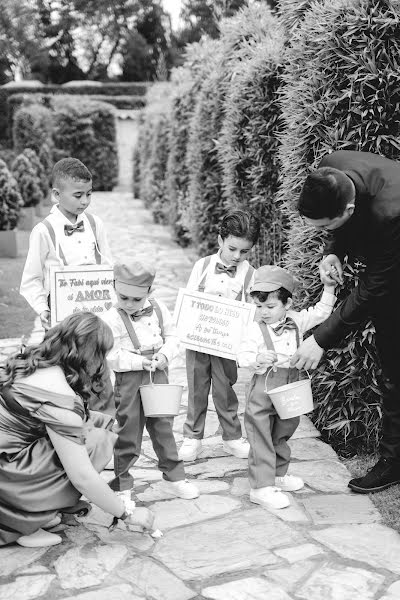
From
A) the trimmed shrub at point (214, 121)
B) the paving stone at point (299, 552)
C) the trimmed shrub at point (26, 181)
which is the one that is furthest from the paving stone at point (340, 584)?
the trimmed shrub at point (26, 181)

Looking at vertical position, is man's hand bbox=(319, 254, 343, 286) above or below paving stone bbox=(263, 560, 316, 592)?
above

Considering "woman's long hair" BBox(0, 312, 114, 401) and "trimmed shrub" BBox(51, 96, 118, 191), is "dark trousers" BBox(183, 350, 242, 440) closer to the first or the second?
"woman's long hair" BBox(0, 312, 114, 401)

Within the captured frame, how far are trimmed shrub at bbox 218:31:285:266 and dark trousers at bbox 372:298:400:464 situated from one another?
8.05 ft

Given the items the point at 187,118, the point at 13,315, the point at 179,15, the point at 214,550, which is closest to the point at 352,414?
the point at 214,550

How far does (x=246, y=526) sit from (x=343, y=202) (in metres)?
1.67

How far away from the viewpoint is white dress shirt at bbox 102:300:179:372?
3.61 metres

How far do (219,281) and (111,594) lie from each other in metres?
1.96

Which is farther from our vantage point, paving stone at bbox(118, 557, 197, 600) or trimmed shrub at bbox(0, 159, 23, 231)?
Result: trimmed shrub at bbox(0, 159, 23, 231)

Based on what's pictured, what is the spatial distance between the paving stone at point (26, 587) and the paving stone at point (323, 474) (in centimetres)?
165

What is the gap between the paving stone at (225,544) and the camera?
10.4 feet

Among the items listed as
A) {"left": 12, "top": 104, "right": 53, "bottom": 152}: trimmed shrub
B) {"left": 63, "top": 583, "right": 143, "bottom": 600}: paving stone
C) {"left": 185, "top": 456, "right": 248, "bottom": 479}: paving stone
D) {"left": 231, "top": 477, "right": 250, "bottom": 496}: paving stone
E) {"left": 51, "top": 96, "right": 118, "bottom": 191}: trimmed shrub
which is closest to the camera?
{"left": 63, "top": 583, "right": 143, "bottom": 600}: paving stone

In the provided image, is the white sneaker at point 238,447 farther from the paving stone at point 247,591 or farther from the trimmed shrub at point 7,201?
the trimmed shrub at point 7,201

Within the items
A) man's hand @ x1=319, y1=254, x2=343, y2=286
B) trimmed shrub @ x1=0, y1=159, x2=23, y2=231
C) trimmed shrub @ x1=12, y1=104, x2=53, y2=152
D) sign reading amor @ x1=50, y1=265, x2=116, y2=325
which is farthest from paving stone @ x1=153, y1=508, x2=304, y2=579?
trimmed shrub @ x1=12, y1=104, x2=53, y2=152

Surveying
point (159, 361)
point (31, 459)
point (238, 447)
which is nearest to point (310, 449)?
point (238, 447)
